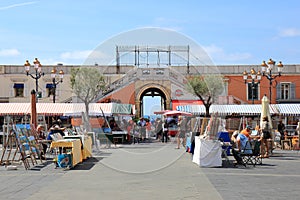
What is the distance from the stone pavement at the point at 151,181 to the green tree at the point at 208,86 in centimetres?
324

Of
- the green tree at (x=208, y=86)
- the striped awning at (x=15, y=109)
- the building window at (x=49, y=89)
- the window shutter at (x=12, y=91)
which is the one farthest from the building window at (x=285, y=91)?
the green tree at (x=208, y=86)

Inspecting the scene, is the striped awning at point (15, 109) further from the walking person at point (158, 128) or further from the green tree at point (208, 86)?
the green tree at point (208, 86)

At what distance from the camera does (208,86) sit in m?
18.0

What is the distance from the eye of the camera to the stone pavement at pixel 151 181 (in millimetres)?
9289

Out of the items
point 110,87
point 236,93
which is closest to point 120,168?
point 110,87

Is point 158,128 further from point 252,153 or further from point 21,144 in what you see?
point 21,144

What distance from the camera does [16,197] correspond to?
355 inches

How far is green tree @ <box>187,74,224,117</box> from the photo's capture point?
17422mm

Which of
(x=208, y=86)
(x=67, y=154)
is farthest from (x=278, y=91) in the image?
(x=67, y=154)

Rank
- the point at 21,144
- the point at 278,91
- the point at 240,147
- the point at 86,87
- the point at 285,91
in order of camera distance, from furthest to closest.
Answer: the point at 285,91
the point at 278,91
the point at 86,87
the point at 240,147
the point at 21,144

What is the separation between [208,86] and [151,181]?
7.48 metres

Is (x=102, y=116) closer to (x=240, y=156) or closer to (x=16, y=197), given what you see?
(x=240, y=156)

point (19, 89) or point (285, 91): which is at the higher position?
point (19, 89)

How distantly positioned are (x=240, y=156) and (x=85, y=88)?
747 cm
